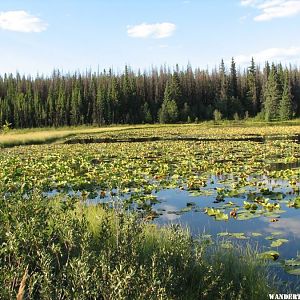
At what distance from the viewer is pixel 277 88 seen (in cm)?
8181

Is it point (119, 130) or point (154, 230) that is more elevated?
point (119, 130)

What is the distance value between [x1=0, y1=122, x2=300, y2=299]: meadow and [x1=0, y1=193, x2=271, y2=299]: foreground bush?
2cm

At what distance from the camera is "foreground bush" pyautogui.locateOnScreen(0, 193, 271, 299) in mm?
3668

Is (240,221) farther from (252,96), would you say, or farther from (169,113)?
(252,96)

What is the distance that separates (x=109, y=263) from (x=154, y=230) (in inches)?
134

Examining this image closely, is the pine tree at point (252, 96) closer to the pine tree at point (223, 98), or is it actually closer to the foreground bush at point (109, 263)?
the pine tree at point (223, 98)

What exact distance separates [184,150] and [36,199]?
19.6 meters

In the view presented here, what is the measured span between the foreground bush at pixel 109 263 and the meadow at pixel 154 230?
0.02 meters

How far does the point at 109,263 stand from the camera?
4102 millimetres

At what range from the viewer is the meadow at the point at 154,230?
3859 mm

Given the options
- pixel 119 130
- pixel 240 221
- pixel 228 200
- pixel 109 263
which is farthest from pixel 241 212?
pixel 119 130

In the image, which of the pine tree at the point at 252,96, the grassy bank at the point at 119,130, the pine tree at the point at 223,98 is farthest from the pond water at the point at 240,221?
the pine tree at the point at 252,96

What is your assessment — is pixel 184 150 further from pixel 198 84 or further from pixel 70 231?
pixel 198 84

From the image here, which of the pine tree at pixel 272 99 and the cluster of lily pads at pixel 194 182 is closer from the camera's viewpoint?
the cluster of lily pads at pixel 194 182
